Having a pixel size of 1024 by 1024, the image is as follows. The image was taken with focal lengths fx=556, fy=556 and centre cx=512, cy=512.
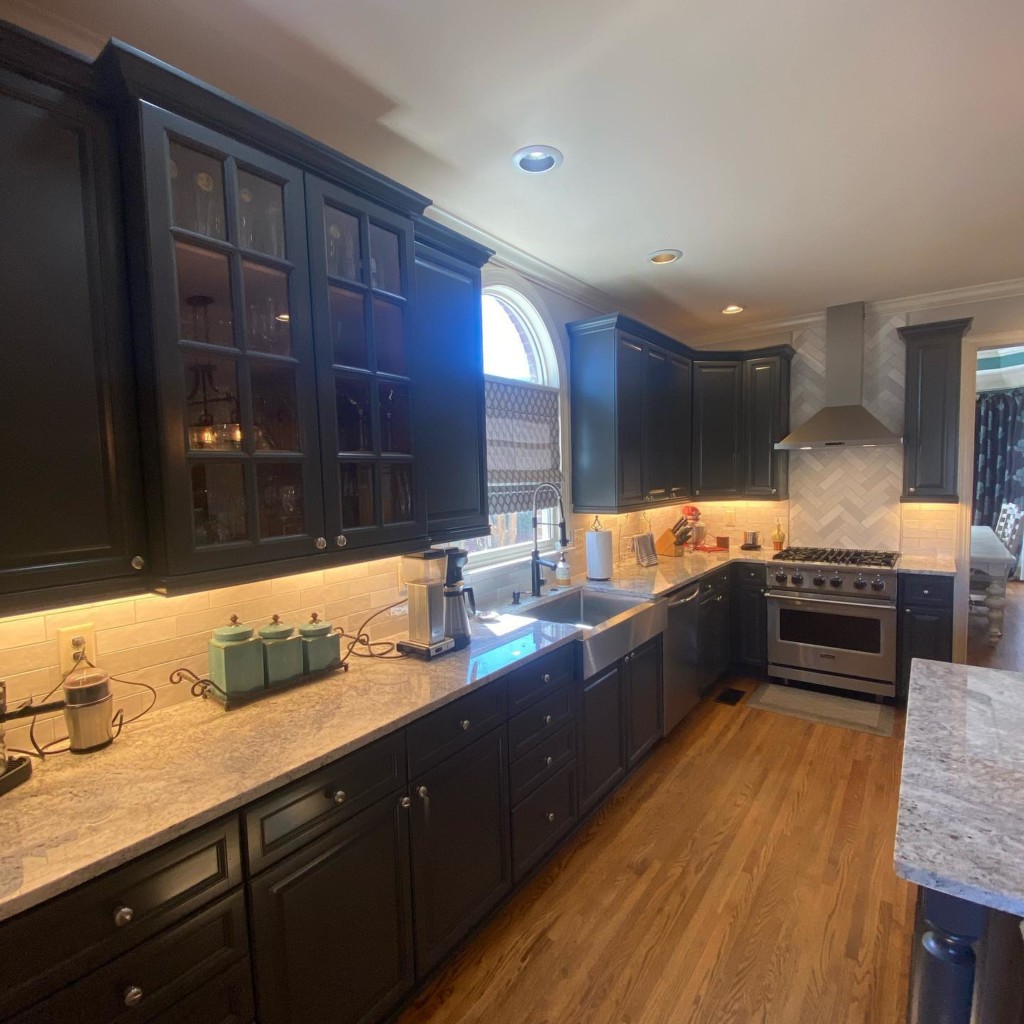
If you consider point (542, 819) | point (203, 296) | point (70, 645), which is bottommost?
point (542, 819)

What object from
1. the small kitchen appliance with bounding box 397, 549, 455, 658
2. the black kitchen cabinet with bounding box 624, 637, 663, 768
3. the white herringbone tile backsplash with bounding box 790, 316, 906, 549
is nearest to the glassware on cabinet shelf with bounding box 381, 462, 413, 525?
the small kitchen appliance with bounding box 397, 549, 455, 658

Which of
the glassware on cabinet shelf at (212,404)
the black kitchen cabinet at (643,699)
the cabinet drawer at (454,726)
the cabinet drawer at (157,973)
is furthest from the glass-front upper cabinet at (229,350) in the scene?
the black kitchen cabinet at (643,699)

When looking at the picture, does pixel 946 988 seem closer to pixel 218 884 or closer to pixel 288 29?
pixel 218 884

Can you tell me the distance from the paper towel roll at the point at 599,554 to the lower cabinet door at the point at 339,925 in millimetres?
2051

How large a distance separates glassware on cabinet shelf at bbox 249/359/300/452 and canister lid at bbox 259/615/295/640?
1.91 ft

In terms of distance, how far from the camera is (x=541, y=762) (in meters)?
2.16

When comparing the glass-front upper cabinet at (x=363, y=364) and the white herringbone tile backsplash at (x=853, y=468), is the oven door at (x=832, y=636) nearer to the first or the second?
the white herringbone tile backsplash at (x=853, y=468)

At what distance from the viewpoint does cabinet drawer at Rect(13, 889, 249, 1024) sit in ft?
3.22

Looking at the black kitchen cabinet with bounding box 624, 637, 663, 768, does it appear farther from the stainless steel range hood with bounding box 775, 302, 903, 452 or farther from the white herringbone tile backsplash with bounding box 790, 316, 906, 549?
the white herringbone tile backsplash with bounding box 790, 316, 906, 549

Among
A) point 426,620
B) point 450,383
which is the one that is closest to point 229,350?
point 450,383

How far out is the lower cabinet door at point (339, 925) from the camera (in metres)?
1.28

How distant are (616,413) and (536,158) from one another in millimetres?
1633

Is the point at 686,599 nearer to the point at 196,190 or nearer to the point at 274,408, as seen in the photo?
the point at 274,408

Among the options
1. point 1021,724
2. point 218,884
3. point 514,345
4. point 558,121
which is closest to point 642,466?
point 514,345
